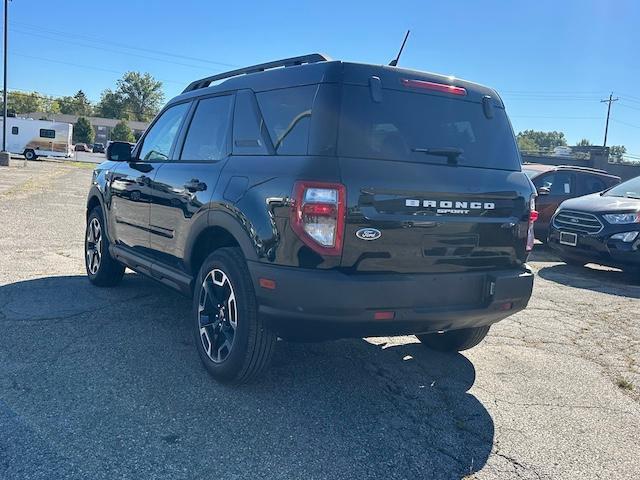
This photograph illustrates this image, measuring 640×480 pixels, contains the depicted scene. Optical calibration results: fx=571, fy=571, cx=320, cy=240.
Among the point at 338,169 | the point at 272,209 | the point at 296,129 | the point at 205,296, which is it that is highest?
the point at 296,129

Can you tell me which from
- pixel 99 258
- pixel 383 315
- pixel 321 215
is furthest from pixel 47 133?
pixel 383 315

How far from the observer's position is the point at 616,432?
3477 mm

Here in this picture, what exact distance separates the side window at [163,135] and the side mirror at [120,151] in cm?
12

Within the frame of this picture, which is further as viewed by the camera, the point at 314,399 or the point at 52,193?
the point at 52,193

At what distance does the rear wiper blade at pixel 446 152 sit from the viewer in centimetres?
342

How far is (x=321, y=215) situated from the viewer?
3.03 metres

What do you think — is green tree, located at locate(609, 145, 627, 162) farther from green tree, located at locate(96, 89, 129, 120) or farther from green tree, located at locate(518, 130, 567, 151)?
green tree, located at locate(96, 89, 129, 120)

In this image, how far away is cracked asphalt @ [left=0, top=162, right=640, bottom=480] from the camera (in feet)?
9.42

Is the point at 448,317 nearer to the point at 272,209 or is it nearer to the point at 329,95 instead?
A: the point at 272,209

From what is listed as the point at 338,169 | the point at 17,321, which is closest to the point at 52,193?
the point at 17,321

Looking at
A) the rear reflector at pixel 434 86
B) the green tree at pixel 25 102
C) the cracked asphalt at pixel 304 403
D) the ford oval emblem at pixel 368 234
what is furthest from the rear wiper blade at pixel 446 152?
the green tree at pixel 25 102

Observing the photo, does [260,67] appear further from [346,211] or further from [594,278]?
[594,278]

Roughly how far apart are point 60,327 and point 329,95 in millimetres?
3024

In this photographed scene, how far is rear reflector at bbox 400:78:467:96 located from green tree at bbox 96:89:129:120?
111 metres
